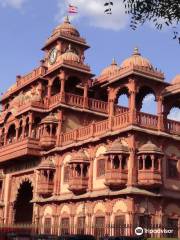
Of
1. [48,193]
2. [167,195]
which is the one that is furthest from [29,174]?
[167,195]

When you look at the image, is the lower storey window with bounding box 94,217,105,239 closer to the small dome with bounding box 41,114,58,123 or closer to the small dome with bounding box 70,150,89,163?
the small dome with bounding box 70,150,89,163

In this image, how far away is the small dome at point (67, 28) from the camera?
39.2 meters

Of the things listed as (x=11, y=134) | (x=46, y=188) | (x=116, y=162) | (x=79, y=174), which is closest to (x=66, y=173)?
(x=46, y=188)

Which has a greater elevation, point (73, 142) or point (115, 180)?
point (73, 142)

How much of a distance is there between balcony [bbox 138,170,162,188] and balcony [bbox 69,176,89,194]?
4565 mm

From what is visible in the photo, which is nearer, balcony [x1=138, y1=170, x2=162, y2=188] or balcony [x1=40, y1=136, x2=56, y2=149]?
balcony [x1=138, y1=170, x2=162, y2=188]

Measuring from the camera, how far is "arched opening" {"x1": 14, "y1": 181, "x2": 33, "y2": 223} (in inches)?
1489

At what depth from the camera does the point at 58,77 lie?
34000mm

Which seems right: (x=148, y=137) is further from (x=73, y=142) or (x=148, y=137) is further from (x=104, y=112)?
(x=104, y=112)

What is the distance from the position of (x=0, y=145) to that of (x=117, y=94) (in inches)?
640

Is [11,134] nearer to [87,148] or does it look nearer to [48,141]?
[48,141]

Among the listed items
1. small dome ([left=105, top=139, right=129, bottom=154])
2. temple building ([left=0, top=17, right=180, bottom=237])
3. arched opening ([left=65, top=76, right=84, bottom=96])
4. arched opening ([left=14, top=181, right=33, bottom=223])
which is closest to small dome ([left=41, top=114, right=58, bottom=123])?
temple building ([left=0, top=17, right=180, bottom=237])

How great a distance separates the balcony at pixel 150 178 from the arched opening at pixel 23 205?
1514 cm

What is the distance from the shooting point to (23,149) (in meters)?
33.2
